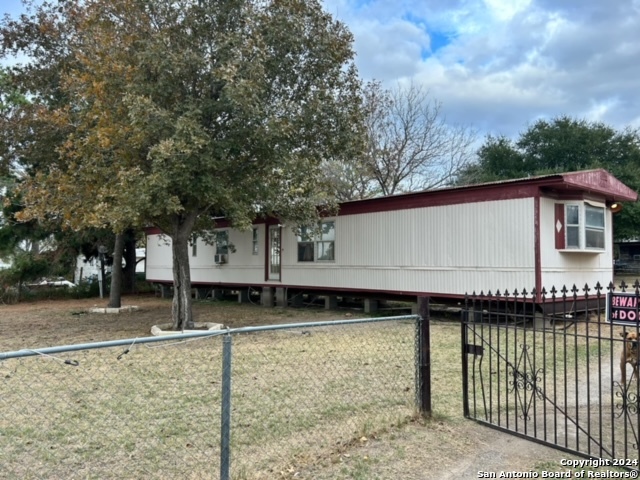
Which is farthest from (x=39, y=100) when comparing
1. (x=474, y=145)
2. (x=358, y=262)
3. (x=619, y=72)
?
(x=619, y=72)

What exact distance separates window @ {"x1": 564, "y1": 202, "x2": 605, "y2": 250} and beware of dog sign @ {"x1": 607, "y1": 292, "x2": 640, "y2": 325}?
723 cm

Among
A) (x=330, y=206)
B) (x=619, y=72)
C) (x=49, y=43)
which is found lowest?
(x=330, y=206)

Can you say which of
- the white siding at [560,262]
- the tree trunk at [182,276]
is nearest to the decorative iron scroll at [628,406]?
the white siding at [560,262]

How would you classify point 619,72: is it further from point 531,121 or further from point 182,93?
point 182,93

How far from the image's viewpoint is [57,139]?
1304cm

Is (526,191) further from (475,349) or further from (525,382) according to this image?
(525,382)

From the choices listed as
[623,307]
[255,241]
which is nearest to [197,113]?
[623,307]

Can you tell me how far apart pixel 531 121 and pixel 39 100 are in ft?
99.0

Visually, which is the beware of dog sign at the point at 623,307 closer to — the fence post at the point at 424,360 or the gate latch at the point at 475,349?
the gate latch at the point at 475,349

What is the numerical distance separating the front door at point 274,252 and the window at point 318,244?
1209 millimetres

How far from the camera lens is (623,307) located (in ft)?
11.2

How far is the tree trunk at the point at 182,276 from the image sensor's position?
10500 millimetres

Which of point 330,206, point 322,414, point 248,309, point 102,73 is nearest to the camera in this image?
point 322,414

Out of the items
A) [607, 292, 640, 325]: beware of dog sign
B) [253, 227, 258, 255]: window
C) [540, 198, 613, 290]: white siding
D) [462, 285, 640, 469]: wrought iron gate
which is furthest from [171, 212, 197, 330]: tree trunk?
[607, 292, 640, 325]: beware of dog sign
